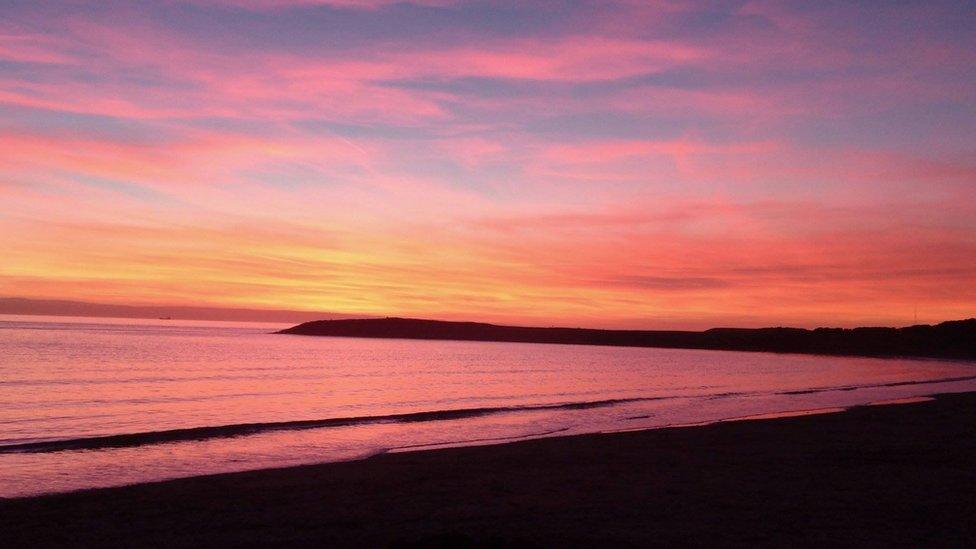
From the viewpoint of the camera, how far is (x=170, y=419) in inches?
1122

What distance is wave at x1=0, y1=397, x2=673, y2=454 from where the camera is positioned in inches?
845

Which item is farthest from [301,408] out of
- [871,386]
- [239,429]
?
[871,386]

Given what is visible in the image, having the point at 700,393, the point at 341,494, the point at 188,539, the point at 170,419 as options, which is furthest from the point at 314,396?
the point at 188,539

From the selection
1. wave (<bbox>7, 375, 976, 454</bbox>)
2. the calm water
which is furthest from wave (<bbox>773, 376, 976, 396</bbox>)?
wave (<bbox>7, 375, 976, 454</bbox>)

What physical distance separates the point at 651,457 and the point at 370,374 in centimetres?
4245

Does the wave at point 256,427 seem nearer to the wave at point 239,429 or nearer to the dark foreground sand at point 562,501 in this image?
the wave at point 239,429

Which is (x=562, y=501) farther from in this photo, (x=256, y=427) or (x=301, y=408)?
(x=301, y=408)

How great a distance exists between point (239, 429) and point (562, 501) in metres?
15.9

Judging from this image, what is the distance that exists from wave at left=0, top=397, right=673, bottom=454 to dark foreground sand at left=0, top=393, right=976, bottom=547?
772 centimetres

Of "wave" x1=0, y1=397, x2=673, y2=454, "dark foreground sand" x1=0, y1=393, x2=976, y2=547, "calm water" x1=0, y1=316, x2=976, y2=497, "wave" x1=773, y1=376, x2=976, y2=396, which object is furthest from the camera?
"wave" x1=773, y1=376, x2=976, y2=396

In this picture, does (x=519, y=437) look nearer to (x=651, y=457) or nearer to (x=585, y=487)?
(x=651, y=457)

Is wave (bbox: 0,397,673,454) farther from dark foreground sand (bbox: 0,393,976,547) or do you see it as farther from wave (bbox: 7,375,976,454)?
dark foreground sand (bbox: 0,393,976,547)

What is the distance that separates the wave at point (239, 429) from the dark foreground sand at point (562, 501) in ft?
25.3

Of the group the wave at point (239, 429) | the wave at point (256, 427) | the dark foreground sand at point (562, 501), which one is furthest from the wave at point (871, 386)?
the dark foreground sand at point (562, 501)
